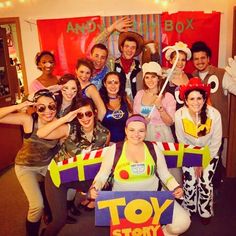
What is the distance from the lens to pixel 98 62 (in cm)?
448

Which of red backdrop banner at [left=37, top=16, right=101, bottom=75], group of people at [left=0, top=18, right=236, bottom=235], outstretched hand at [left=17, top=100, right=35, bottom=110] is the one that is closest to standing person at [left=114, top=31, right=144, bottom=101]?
group of people at [left=0, top=18, right=236, bottom=235]

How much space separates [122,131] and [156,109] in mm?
493

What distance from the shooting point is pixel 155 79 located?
3781 millimetres

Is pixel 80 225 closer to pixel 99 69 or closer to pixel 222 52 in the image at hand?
pixel 99 69

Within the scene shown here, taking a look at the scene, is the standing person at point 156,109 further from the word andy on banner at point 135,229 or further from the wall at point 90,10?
the wall at point 90,10

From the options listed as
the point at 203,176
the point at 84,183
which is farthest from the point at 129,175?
the point at 203,176

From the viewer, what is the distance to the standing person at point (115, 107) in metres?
3.80

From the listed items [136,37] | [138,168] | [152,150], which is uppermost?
[136,37]

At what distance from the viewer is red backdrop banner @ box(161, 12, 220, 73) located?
494cm

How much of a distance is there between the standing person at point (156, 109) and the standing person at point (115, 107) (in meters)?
0.21

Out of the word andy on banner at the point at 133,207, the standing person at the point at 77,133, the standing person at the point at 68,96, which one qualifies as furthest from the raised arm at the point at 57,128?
the word andy on banner at the point at 133,207

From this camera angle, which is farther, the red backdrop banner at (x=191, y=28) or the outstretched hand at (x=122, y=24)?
the outstretched hand at (x=122, y=24)

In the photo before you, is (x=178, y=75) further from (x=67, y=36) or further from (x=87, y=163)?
(x=67, y=36)

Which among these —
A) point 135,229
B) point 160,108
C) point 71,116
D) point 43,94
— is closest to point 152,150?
point 135,229
